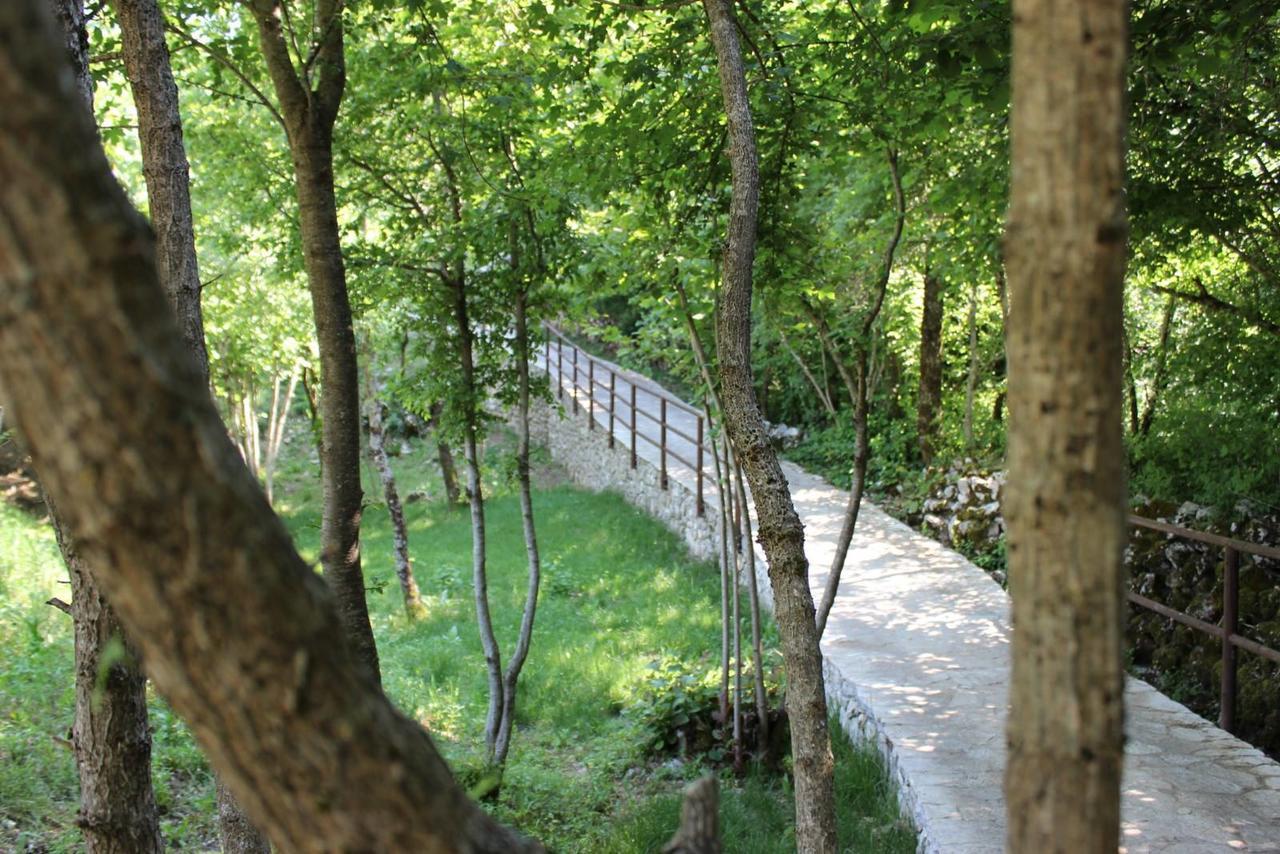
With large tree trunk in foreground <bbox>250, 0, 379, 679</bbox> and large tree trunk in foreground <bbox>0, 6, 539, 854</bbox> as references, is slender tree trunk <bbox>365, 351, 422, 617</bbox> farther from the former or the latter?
large tree trunk in foreground <bbox>0, 6, 539, 854</bbox>

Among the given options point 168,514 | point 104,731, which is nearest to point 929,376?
point 104,731

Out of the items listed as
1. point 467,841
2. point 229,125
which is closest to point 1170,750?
point 467,841

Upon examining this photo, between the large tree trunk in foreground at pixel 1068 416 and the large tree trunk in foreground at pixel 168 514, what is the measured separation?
79 cm

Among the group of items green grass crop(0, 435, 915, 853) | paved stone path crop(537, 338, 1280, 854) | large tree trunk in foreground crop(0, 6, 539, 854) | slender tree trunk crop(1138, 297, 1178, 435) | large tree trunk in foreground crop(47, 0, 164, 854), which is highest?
slender tree trunk crop(1138, 297, 1178, 435)

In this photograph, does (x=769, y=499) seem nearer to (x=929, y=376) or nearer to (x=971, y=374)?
(x=971, y=374)

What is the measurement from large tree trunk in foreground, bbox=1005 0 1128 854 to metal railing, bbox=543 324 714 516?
978 cm

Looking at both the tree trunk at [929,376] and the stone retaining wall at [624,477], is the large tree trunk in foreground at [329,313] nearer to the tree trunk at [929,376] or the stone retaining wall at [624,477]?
the stone retaining wall at [624,477]

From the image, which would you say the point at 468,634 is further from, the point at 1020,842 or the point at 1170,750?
the point at 1020,842

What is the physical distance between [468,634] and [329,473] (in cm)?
628

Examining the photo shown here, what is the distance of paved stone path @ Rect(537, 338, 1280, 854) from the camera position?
420 cm

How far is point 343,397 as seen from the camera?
4133 millimetres

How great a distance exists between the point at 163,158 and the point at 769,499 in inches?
88.5

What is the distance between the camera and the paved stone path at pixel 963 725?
4199mm

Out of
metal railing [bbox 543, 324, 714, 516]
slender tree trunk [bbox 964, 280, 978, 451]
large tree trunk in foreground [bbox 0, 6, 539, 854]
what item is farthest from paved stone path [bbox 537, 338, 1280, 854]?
metal railing [bbox 543, 324, 714, 516]
